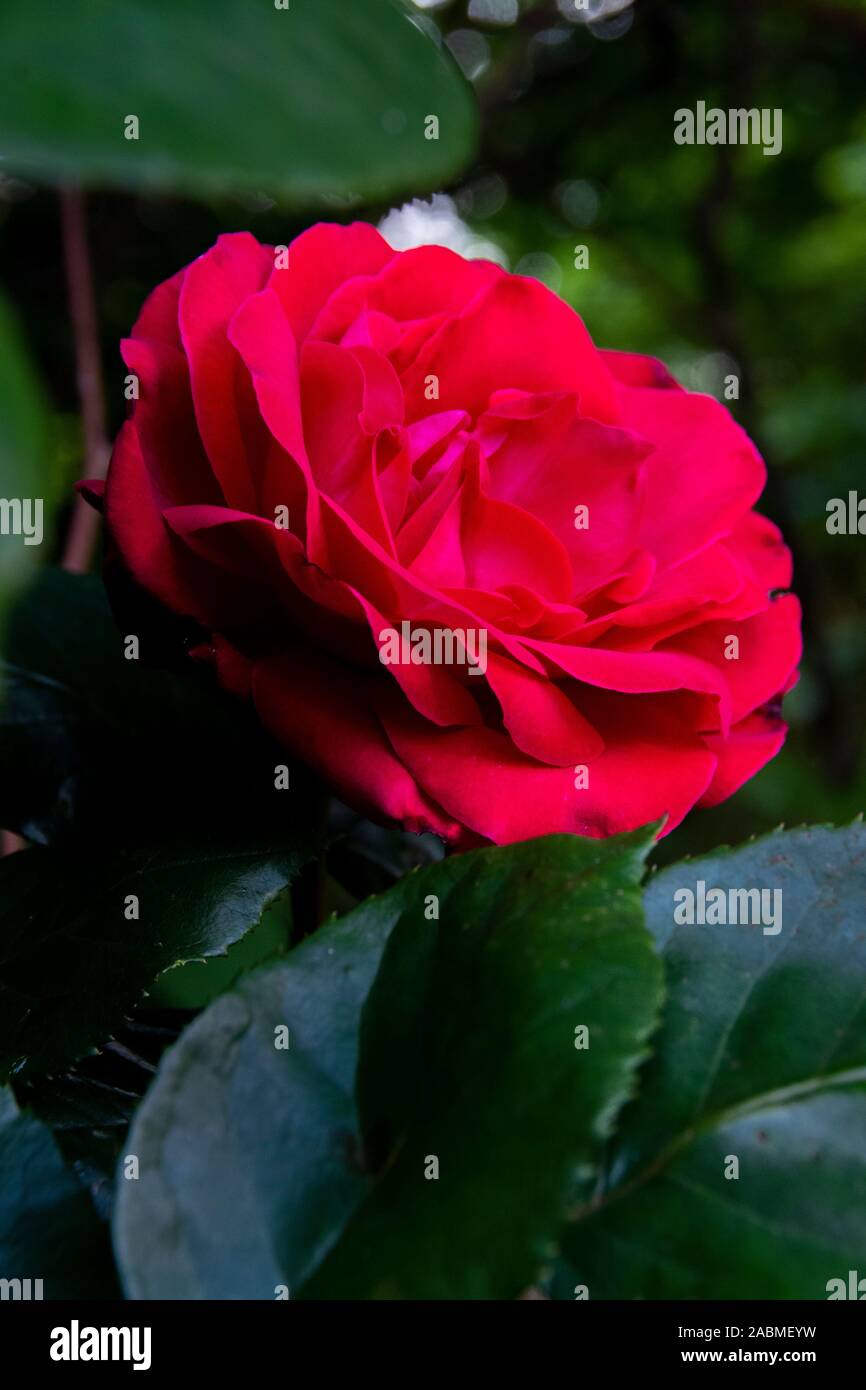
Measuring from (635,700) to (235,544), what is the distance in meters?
0.11

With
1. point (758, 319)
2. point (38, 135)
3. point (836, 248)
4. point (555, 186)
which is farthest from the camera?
point (758, 319)

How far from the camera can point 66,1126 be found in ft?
0.86

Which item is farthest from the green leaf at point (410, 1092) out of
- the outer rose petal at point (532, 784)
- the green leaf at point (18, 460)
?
the green leaf at point (18, 460)

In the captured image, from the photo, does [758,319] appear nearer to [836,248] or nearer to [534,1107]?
[836,248]

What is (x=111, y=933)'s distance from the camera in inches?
11.2

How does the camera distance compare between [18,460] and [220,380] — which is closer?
[18,460]

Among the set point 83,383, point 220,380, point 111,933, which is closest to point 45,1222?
point 111,933

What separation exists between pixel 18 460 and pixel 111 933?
0.22 metres

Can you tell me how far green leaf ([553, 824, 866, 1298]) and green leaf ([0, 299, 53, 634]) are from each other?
0.59ft

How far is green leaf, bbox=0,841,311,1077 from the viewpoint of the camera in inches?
10.7

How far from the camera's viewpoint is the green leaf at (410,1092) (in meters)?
0.19

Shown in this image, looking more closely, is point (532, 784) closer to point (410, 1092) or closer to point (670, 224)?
point (410, 1092)

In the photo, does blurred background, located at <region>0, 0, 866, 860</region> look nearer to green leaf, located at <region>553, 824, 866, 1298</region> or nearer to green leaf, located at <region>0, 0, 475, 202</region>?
green leaf, located at <region>0, 0, 475, 202</region>
